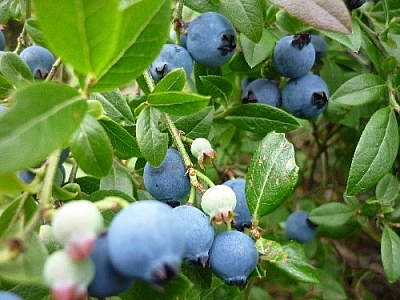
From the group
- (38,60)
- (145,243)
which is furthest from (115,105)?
(145,243)

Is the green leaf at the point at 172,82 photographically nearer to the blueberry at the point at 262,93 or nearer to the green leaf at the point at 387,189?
the blueberry at the point at 262,93

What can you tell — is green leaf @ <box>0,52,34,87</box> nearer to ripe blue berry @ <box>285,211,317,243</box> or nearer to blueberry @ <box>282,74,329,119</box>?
blueberry @ <box>282,74,329,119</box>

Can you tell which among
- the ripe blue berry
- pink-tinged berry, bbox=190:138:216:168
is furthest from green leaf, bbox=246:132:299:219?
the ripe blue berry

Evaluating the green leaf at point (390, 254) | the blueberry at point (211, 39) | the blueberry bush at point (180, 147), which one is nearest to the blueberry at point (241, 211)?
the blueberry bush at point (180, 147)

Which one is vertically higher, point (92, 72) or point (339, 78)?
point (92, 72)

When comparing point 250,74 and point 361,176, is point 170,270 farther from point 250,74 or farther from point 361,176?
point 250,74

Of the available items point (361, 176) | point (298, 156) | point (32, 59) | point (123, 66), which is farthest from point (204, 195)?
point (298, 156)

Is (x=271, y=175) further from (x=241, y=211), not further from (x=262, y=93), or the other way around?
(x=262, y=93)
